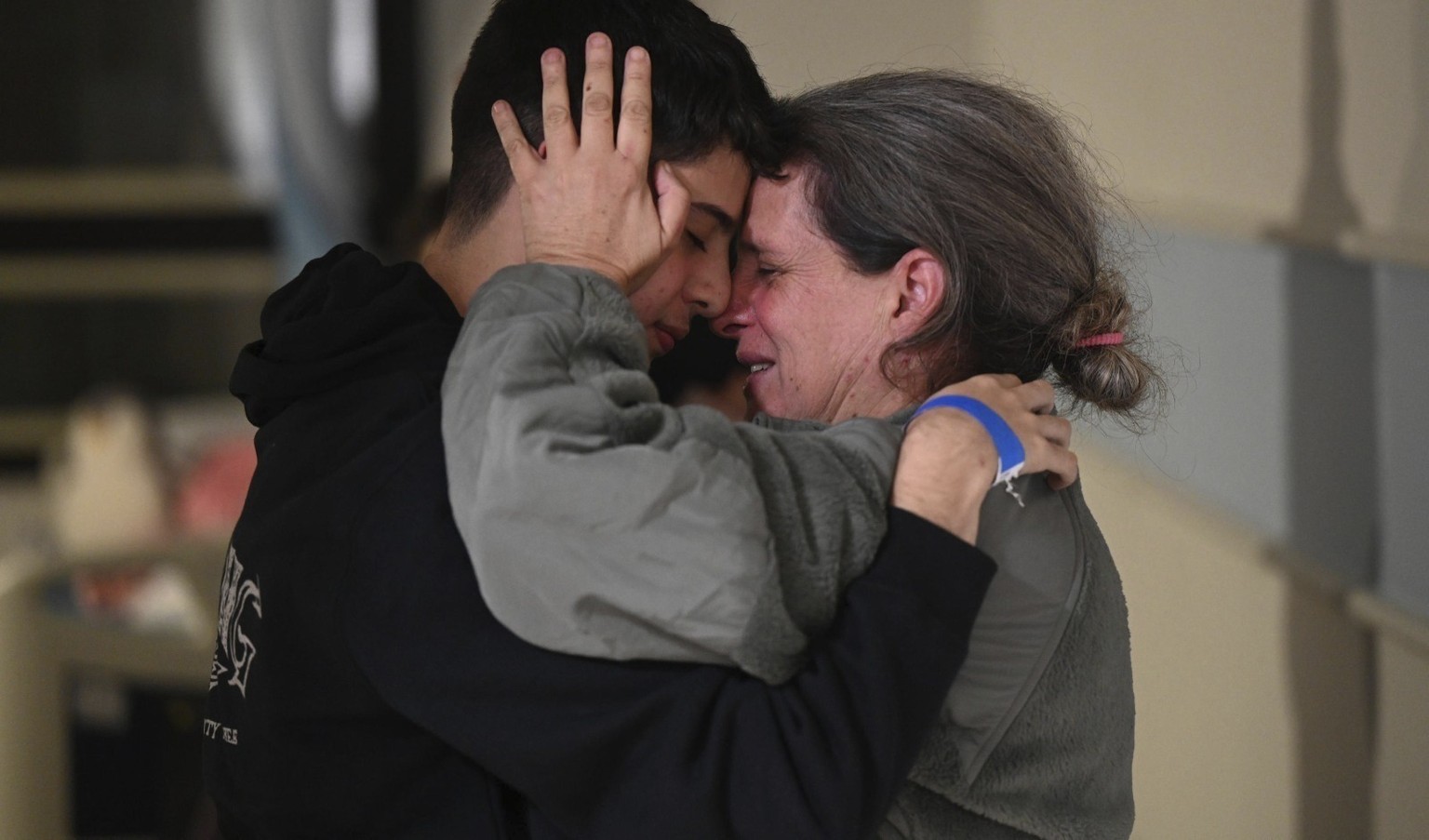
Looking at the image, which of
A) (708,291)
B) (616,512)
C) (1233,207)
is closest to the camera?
(616,512)

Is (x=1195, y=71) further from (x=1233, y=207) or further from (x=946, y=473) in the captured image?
(x=946, y=473)

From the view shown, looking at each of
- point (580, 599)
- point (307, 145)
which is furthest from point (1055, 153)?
point (307, 145)

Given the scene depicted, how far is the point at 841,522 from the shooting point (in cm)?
103

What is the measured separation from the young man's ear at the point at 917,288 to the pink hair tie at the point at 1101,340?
0.42ft

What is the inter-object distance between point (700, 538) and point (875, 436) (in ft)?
0.63

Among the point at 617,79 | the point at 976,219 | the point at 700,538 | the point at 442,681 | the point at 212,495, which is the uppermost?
the point at 617,79

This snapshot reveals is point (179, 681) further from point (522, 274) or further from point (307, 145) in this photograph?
point (307, 145)

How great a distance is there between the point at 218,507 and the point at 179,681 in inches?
29.2

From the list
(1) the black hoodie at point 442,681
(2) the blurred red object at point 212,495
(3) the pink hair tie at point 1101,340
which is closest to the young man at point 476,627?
(1) the black hoodie at point 442,681

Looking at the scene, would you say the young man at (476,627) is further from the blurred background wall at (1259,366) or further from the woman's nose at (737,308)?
the blurred background wall at (1259,366)

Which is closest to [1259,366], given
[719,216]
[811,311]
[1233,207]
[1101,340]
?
[1233,207]

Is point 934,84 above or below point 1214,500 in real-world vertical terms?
above

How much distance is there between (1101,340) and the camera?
4.24 ft

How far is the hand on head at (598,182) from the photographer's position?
1097mm
